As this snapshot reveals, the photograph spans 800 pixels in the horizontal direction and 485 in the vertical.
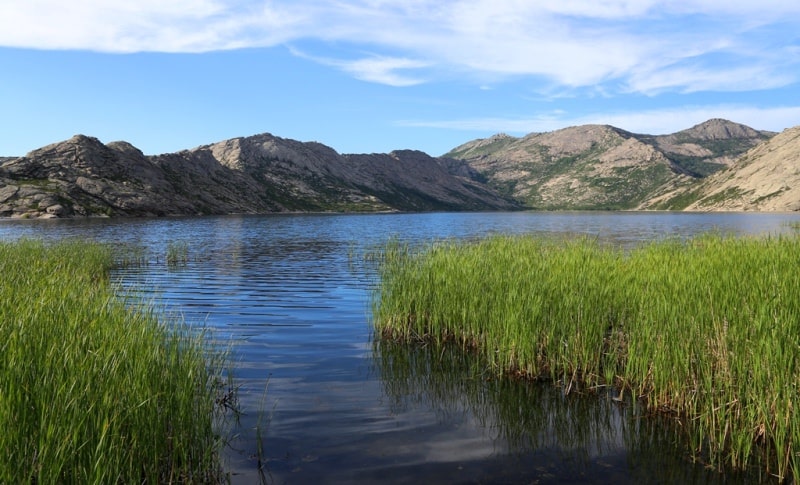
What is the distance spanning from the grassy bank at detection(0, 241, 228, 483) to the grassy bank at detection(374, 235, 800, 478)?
268 inches

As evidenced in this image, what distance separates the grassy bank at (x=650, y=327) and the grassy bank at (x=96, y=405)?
6806mm

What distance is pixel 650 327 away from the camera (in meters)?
9.46

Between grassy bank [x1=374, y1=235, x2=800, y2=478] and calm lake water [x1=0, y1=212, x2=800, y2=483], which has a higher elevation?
grassy bank [x1=374, y1=235, x2=800, y2=478]

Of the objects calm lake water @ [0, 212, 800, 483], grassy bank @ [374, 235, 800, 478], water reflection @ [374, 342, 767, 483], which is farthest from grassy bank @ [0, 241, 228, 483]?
grassy bank @ [374, 235, 800, 478]

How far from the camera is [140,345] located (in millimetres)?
7664

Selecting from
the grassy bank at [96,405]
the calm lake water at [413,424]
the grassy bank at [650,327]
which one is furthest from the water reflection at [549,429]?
the grassy bank at [96,405]

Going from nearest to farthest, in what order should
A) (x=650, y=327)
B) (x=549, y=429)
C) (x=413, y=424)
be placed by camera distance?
(x=549, y=429)
(x=650, y=327)
(x=413, y=424)

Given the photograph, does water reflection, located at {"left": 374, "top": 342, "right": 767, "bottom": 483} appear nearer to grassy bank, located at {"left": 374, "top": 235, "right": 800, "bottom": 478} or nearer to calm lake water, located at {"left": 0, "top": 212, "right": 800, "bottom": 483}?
calm lake water, located at {"left": 0, "top": 212, "right": 800, "bottom": 483}

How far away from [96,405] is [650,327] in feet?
28.3

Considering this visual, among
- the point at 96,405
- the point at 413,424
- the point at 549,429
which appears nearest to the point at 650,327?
the point at 549,429

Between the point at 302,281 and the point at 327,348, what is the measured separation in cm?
1482

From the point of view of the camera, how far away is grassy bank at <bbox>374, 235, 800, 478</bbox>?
758 centimetres

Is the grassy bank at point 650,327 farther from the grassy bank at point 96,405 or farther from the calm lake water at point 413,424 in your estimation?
the grassy bank at point 96,405

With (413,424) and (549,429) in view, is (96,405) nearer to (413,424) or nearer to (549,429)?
(413,424)
